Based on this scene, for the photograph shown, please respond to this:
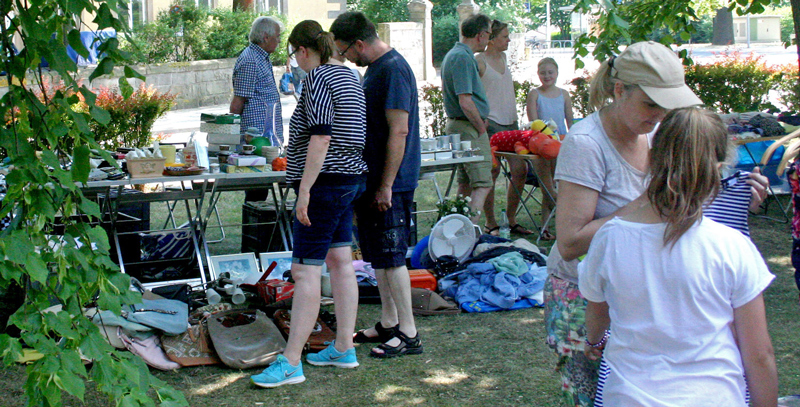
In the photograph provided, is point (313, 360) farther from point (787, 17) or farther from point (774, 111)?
point (787, 17)

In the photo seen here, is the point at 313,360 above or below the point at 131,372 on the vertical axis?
below

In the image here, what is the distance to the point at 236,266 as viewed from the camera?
557 centimetres

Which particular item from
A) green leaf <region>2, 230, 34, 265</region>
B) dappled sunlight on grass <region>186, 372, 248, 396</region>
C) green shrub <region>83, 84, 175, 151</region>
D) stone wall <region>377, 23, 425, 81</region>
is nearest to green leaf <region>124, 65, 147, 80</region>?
green leaf <region>2, 230, 34, 265</region>

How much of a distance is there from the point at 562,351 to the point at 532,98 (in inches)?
198

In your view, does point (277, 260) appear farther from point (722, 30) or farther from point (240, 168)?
point (722, 30)

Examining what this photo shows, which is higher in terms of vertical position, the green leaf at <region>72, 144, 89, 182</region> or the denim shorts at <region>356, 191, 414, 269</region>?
the green leaf at <region>72, 144, 89, 182</region>

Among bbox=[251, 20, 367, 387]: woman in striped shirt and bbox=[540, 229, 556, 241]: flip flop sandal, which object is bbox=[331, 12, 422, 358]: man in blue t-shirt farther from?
bbox=[540, 229, 556, 241]: flip flop sandal

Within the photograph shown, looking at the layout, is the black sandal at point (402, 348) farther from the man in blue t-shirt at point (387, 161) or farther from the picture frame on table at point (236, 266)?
the picture frame on table at point (236, 266)

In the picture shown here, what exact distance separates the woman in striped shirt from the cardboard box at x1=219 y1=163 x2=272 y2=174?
1585mm

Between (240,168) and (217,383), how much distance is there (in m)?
1.79

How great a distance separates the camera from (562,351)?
7.39 feet

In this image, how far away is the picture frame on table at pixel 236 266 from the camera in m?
5.46

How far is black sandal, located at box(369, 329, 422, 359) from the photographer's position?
13.4ft

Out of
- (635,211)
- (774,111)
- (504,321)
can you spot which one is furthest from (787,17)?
(635,211)
